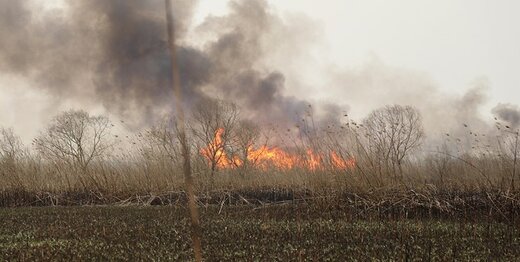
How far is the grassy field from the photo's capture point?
4.47 m

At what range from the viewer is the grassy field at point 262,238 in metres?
4.47

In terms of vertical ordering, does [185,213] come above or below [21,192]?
below

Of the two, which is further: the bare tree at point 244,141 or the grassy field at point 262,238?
the bare tree at point 244,141

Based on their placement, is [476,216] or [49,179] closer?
[476,216]

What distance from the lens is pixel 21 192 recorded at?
490 inches

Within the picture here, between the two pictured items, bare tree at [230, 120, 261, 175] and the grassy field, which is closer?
the grassy field

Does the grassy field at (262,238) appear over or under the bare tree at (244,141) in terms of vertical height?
under

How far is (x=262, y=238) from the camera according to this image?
5.42 metres

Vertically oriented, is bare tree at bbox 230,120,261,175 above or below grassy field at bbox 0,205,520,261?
above

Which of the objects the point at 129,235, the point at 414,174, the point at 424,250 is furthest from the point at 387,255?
the point at 414,174

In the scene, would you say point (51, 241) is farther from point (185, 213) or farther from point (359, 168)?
point (359, 168)

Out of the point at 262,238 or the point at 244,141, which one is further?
the point at 244,141

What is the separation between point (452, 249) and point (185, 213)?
4.58 meters

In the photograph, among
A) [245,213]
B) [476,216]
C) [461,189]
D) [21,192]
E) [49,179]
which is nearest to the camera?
[476,216]
